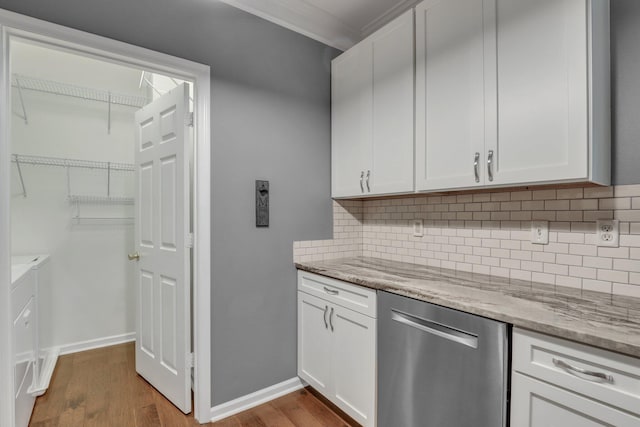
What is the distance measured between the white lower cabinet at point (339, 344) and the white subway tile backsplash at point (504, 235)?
0.40 metres

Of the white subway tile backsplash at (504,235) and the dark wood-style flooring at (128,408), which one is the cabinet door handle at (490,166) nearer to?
the white subway tile backsplash at (504,235)

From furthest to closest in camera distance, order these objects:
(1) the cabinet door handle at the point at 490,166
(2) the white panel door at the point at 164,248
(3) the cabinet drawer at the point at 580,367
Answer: (2) the white panel door at the point at 164,248, (1) the cabinet door handle at the point at 490,166, (3) the cabinet drawer at the point at 580,367

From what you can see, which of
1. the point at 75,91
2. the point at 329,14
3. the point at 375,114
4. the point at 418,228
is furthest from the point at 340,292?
the point at 75,91

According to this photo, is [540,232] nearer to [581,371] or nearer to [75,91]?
[581,371]

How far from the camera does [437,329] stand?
1.37 m

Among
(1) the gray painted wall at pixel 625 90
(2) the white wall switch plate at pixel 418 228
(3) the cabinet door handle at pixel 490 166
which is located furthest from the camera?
(2) the white wall switch plate at pixel 418 228

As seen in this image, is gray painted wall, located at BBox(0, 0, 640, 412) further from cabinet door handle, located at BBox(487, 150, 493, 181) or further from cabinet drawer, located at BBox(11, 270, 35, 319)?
cabinet door handle, located at BBox(487, 150, 493, 181)

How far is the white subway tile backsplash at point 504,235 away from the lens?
1407mm

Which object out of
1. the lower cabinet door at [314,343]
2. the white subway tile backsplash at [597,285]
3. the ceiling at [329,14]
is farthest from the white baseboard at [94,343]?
the white subway tile backsplash at [597,285]

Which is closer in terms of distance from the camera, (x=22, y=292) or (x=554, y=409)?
(x=554, y=409)

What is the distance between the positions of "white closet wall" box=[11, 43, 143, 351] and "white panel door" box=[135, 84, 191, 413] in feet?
2.88

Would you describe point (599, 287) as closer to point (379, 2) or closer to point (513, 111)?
point (513, 111)

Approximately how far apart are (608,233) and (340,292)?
131 centimetres

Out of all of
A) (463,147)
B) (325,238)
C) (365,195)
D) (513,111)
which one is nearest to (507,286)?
(463,147)
